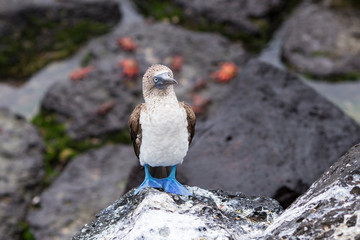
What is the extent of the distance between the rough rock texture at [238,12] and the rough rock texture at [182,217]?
5.81 meters

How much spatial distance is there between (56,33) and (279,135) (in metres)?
6.12

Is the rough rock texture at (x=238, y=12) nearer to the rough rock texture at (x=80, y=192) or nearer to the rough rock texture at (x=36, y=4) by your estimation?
the rough rock texture at (x=36, y=4)

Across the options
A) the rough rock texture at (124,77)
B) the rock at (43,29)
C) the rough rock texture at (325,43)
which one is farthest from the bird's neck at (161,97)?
the rock at (43,29)

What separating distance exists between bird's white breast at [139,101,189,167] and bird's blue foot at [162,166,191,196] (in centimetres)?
23

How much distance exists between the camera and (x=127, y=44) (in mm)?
8906

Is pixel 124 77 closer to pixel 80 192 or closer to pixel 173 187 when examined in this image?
pixel 80 192

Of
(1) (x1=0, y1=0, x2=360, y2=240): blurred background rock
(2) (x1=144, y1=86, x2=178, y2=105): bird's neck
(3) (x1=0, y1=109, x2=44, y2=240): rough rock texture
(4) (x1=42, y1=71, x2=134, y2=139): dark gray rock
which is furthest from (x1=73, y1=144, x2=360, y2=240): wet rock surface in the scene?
(4) (x1=42, y1=71, x2=134, y2=139): dark gray rock

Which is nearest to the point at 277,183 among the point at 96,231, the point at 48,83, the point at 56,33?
the point at 96,231

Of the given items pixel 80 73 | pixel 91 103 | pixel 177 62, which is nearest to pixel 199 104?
pixel 177 62

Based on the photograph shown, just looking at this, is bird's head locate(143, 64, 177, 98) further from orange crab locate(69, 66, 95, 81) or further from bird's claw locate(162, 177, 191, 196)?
A: orange crab locate(69, 66, 95, 81)

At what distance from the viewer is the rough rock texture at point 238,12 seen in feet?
30.6

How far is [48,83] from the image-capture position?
9438mm

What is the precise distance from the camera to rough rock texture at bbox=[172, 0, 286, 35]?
9.33 meters

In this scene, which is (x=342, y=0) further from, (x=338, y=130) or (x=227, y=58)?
(x=338, y=130)
